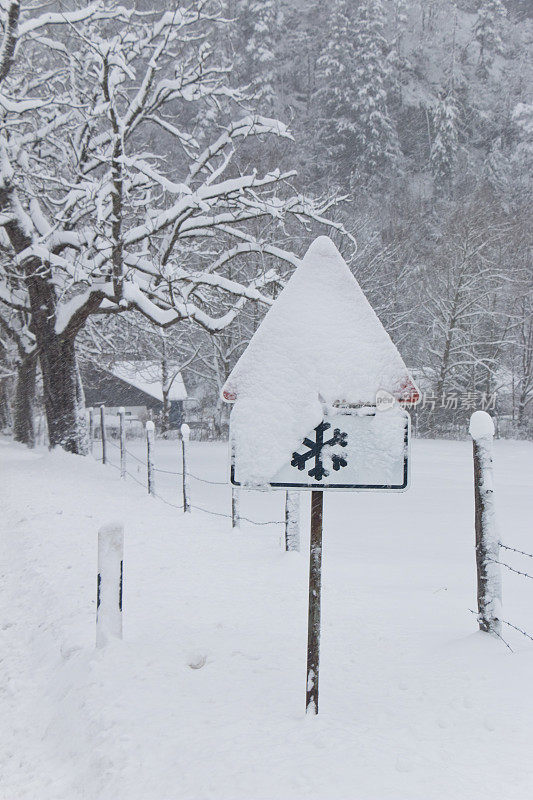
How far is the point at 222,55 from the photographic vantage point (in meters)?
49.3

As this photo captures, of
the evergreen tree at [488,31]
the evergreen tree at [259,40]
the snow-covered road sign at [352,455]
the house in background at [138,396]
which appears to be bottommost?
the house in background at [138,396]

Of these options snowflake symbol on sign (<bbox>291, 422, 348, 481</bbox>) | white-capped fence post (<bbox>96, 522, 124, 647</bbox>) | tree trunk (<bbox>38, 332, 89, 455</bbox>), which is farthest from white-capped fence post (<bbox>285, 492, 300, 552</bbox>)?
tree trunk (<bbox>38, 332, 89, 455</bbox>)

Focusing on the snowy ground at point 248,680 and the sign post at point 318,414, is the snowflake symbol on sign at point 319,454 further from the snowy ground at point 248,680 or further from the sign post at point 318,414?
the snowy ground at point 248,680

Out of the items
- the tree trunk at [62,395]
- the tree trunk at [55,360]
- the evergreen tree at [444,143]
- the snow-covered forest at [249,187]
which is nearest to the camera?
the snow-covered forest at [249,187]

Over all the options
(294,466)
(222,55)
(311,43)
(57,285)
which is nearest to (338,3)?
(311,43)

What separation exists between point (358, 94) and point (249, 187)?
141 ft

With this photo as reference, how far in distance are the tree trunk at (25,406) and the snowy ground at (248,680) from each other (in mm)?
14912

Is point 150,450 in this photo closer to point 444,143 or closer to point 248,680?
point 248,680

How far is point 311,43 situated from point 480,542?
219 feet

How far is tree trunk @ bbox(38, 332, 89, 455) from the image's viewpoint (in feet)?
51.0

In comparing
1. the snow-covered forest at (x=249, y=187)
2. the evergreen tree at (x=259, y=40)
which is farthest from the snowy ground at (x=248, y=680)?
the evergreen tree at (x=259, y=40)

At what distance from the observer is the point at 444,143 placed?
53375 millimetres

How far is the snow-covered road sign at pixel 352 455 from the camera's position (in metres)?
3.24

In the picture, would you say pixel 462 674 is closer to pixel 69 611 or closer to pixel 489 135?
pixel 69 611
